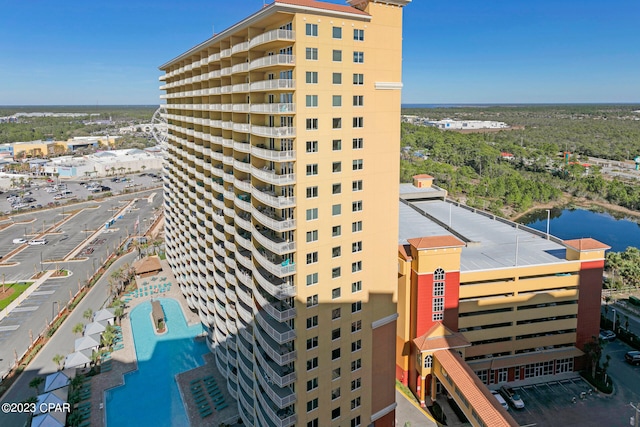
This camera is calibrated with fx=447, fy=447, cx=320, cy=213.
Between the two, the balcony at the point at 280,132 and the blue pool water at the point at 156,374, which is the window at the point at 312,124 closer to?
the balcony at the point at 280,132

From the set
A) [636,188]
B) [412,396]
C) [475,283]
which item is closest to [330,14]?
[475,283]

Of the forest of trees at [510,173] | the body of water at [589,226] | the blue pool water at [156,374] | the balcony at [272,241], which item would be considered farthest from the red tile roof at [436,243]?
the forest of trees at [510,173]

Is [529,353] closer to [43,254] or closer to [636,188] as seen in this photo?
[43,254]

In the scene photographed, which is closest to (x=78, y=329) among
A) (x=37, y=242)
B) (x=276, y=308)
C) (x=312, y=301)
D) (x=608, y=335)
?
(x=276, y=308)

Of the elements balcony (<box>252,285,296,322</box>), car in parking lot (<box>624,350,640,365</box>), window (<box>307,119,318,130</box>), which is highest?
window (<box>307,119,318,130</box>)

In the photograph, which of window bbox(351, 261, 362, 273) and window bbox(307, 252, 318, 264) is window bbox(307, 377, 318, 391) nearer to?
window bbox(351, 261, 362, 273)

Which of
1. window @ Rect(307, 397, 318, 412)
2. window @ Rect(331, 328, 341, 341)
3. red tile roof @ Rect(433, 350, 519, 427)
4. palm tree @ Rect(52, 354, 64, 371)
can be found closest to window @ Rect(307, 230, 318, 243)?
window @ Rect(331, 328, 341, 341)
